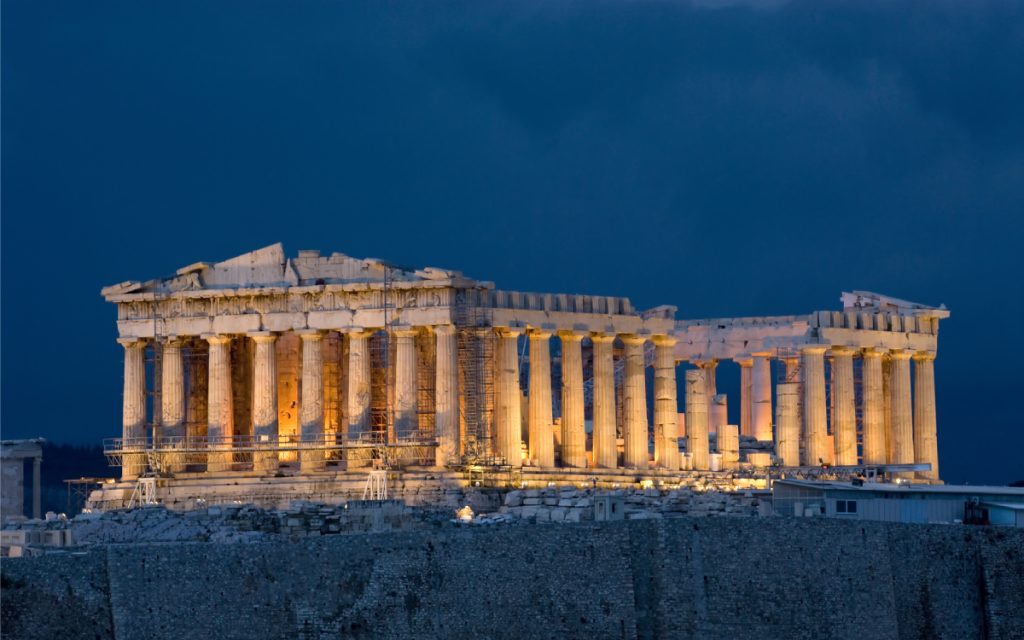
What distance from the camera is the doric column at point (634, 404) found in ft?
342

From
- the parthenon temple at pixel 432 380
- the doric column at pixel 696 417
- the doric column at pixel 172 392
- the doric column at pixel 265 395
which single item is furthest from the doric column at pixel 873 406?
the doric column at pixel 172 392

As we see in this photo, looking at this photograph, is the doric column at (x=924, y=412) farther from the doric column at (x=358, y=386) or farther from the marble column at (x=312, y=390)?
the marble column at (x=312, y=390)

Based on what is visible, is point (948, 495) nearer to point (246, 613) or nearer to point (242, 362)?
point (246, 613)

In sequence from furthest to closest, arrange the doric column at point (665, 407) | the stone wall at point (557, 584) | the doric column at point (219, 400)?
1. the doric column at point (665, 407)
2. the doric column at point (219, 400)
3. the stone wall at point (557, 584)

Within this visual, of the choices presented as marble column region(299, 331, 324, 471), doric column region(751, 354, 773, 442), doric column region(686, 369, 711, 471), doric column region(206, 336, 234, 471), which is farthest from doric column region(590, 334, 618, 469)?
doric column region(206, 336, 234, 471)

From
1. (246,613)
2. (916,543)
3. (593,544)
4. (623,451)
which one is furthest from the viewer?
(623,451)

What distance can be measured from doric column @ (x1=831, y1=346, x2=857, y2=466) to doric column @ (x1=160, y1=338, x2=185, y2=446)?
29.5 metres

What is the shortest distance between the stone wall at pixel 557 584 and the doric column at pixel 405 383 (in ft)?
76.0

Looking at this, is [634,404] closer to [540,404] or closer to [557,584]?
[540,404]

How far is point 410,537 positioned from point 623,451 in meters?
37.8

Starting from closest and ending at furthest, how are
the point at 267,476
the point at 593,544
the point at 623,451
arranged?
the point at 593,544, the point at 267,476, the point at 623,451

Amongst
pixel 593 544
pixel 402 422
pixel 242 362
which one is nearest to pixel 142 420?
pixel 242 362

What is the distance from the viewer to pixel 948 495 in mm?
83312

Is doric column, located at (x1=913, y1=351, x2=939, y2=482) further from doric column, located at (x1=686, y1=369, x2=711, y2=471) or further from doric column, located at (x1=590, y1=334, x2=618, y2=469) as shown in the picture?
doric column, located at (x1=590, y1=334, x2=618, y2=469)
